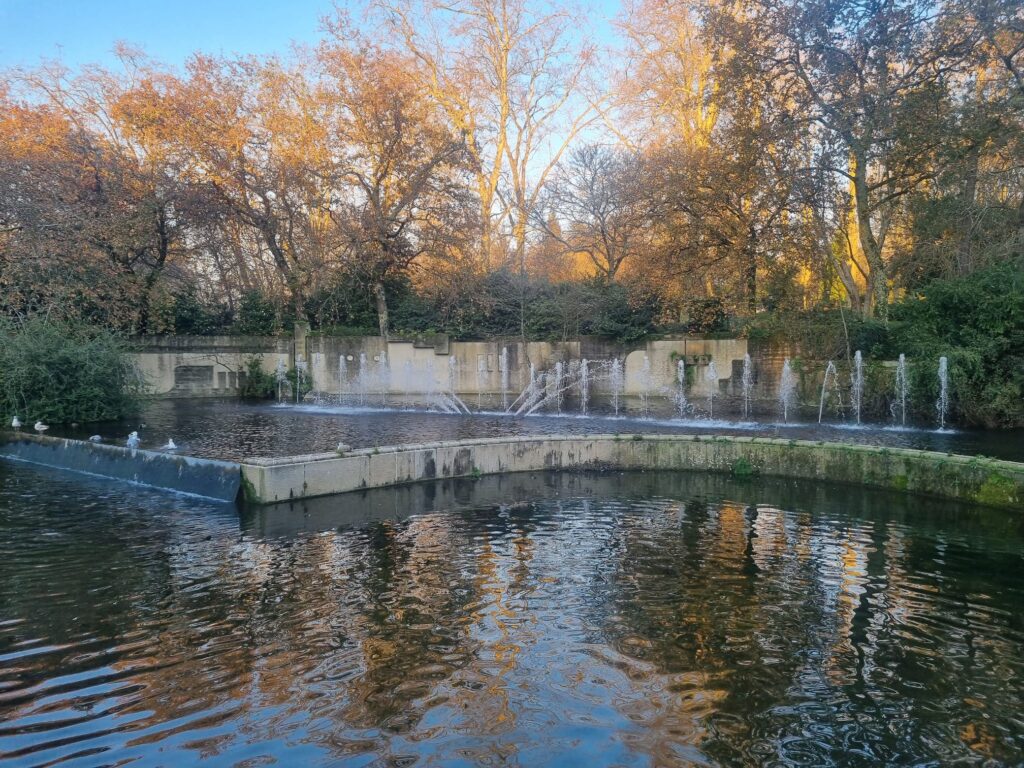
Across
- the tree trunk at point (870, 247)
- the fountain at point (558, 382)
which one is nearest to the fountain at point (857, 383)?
the tree trunk at point (870, 247)

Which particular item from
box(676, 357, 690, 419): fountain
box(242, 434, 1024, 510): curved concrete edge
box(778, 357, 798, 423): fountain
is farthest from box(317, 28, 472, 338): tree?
box(242, 434, 1024, 510): curved concrete edge

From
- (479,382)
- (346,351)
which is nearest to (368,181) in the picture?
(346,351)

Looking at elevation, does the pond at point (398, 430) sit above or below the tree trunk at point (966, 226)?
below

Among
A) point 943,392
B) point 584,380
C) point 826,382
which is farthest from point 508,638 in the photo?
point 584,380

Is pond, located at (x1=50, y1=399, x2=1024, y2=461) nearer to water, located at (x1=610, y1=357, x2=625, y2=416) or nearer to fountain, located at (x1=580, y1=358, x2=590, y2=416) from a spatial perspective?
fountain, located at (x1=580, y1=358, x2=590, y2=416)

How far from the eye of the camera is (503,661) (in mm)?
4371

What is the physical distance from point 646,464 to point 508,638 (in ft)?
21.6

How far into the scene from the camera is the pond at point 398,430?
11531 mm

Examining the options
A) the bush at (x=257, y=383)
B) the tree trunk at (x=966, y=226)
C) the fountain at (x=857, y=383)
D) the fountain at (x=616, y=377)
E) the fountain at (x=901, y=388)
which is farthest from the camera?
the bush at (x=257, y=383)

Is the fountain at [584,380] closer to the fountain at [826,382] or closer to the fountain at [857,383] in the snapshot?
the fountain at [826,382]

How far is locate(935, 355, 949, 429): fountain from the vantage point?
46.4ft

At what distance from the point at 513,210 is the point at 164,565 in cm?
2368

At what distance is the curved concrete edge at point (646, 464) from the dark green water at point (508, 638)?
2.42ft

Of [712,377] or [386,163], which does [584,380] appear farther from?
[386,163]
